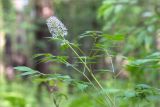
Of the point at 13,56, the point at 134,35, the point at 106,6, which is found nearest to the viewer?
the point at 106,6

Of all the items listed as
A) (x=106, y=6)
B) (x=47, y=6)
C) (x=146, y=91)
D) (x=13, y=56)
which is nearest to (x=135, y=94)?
(x=146, y=91)

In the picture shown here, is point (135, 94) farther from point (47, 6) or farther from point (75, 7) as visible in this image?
point (75, 7)

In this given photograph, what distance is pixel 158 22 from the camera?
313cm

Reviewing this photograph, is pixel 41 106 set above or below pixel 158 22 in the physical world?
below

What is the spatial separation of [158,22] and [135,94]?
1.78 m

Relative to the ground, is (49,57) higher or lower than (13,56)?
higher

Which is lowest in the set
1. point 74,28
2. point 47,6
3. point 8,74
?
point 8,74

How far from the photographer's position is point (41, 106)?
6094mm

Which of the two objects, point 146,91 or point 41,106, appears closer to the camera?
point 146,91

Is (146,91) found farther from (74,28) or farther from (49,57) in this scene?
(74,28)

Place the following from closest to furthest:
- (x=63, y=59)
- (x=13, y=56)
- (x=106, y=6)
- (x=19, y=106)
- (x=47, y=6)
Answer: (x=63, y=59), (x=19, y=106), (x=106, y=6), (x=47, y=6), (x=13, y=56)

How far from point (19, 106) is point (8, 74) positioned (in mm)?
14020

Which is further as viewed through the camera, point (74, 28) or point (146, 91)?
point (74, 28)

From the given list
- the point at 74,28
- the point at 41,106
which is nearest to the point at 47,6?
the point at 41,106
